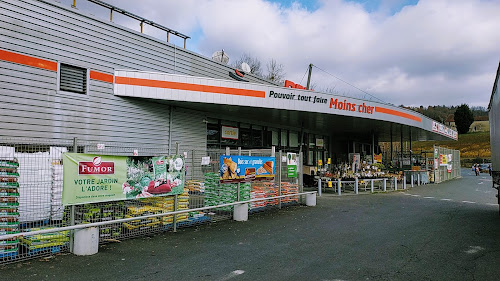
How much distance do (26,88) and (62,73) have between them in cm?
121

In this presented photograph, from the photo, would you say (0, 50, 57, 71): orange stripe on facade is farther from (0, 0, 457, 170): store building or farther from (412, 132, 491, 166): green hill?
(412, 132, 491, 166): green hill

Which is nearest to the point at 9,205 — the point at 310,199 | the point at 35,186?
the point at 35,186

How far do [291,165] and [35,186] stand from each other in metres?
8.01

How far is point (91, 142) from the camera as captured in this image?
35.9 feet

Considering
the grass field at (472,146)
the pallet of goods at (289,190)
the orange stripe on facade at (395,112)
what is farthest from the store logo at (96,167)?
the grass field at (472,146)

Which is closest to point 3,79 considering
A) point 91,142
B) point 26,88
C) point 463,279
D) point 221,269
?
point 26,88

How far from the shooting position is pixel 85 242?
→ 235 inches

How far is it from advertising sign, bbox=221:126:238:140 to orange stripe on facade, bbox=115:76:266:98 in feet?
11.4

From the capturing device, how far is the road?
5.02m

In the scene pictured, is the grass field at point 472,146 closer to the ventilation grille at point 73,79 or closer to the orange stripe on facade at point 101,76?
the orange stripe on facade at point 101,76

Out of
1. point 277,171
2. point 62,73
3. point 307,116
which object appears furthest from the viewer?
point 307,116

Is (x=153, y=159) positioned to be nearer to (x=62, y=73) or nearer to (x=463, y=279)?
(x=62, y=73)

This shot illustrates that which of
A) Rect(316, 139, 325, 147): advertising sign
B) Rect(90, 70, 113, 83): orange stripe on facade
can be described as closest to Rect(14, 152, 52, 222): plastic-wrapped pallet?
Rect(90, 70, 113, 83): orange stripe on facade

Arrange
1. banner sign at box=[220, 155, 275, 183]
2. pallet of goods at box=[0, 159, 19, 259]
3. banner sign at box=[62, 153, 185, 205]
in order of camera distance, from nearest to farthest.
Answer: pallet of goods at box=[0, 159, 19, 259] < banner sign at box=[62, 153, 185, 205] < banner sign at box=[220, 155, 275, 183]
